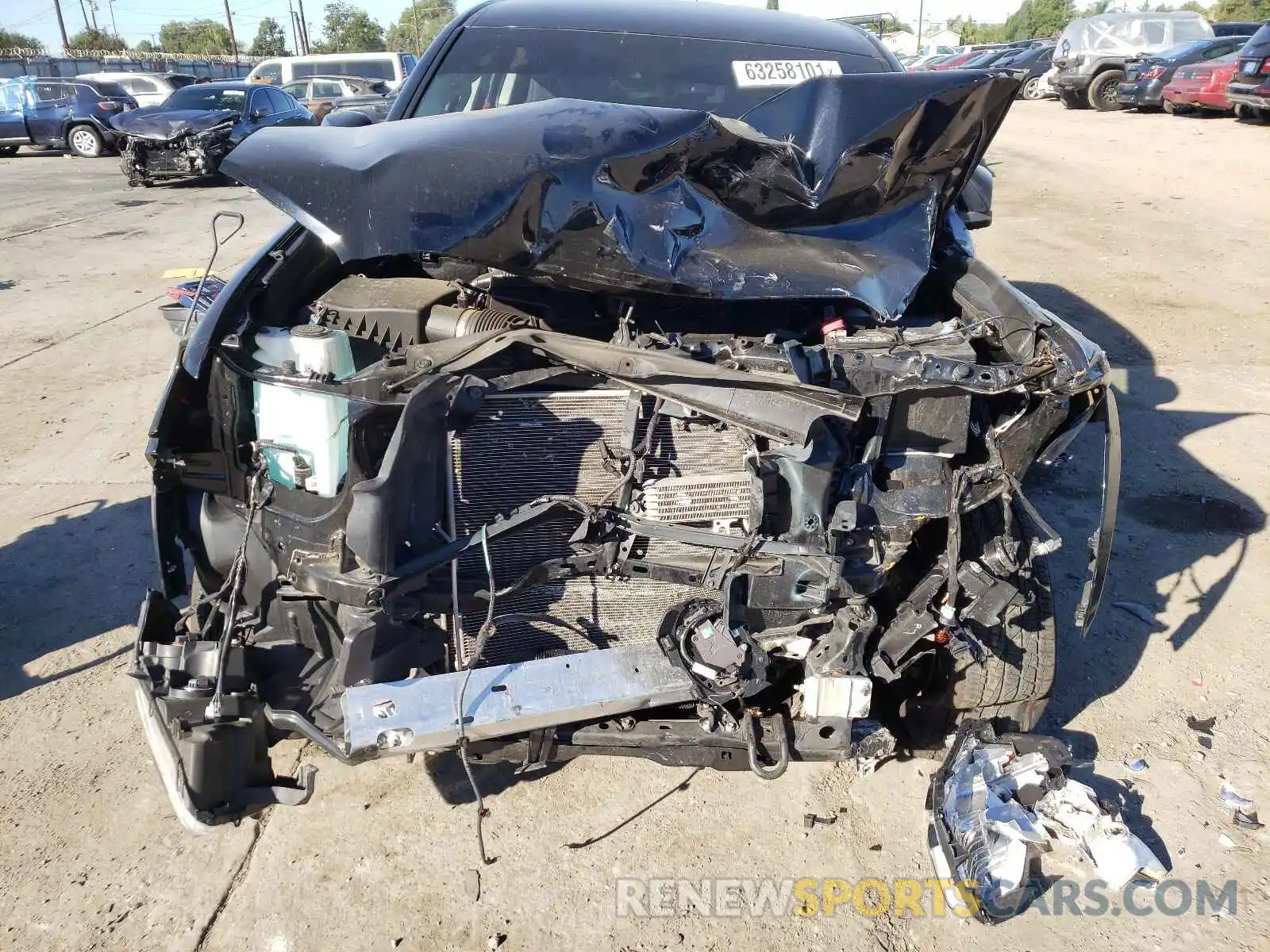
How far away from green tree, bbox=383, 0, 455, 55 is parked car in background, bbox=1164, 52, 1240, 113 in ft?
192

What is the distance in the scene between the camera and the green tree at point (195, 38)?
5466 cm

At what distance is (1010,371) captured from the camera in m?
1.99

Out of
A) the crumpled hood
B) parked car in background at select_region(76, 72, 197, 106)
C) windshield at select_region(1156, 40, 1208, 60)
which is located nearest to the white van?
parked car in background at select_region(76, 72, 197, 106)

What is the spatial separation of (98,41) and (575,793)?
63.4m

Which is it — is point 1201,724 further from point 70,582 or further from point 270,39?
point 270,39

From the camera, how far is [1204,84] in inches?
526

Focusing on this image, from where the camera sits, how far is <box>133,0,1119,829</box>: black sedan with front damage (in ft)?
6.31

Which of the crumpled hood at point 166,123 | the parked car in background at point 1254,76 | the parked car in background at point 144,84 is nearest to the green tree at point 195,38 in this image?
the parked car in background at point 144,84

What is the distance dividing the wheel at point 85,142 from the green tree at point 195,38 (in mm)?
45589

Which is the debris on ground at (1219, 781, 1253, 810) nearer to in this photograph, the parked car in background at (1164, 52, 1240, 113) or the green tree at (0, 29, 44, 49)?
the parked car in background at (1164, 52, 1240, 113)

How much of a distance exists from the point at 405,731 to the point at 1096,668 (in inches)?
90.0

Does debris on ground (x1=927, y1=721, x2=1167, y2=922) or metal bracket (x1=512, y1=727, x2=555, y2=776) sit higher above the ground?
metal bracket (x1=512, y1=727, x2=555, y2=776)

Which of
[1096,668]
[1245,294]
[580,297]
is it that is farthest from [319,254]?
[1245,294]

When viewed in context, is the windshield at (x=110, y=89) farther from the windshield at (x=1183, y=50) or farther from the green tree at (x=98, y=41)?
the green tree at (x=98, y=41)
